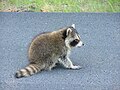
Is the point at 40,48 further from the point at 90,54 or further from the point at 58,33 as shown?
the point at 90,54

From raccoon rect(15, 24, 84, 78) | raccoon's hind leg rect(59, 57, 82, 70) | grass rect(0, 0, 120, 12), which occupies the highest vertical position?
grass rect(0, 0, 120, 12)

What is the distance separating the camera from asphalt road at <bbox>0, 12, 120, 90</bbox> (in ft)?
21.4

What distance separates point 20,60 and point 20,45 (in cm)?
80

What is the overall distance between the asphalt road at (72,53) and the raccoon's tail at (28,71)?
0.07 meters

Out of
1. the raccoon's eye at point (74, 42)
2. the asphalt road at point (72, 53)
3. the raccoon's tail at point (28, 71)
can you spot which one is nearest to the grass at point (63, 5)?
the asphalt road at point (72, 53)

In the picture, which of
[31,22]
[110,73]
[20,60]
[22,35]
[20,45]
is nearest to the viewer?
[110,73]

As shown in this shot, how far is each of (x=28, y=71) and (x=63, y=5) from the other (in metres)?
4.60

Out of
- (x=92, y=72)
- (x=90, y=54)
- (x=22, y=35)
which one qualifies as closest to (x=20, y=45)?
(x=22, y=35)

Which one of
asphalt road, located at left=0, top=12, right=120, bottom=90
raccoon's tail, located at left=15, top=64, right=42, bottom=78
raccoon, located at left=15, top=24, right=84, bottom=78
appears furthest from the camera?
raccoon, located at left=15, top=24, right=84, bottom=78

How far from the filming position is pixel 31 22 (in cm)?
974

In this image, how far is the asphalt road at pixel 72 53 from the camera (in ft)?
21.4

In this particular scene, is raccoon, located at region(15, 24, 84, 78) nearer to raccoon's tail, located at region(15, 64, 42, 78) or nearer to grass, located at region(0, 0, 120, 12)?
raccoon's tail, located at region(15, 64, 42, 78)

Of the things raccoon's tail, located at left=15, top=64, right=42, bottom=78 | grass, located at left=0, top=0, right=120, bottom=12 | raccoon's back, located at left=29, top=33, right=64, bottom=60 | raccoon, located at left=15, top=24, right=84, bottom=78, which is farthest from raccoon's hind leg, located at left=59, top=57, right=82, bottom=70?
grass, located at left=0, top=0, right=120, bottom=12

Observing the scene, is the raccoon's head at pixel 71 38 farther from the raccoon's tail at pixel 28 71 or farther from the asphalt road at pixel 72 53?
the raccoon's tail at pixel 28 71
